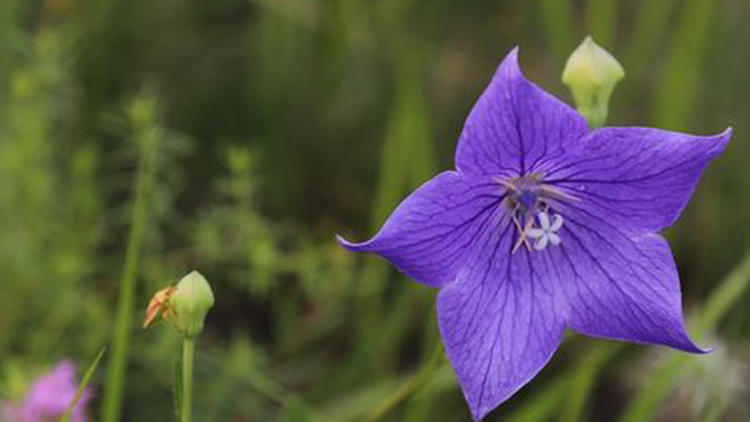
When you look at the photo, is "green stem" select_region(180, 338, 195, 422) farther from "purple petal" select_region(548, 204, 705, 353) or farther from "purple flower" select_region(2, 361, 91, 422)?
"purple flower" select_region(2, 361, 91, 422)

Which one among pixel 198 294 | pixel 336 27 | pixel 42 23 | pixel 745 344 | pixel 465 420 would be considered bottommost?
pixel 745 344

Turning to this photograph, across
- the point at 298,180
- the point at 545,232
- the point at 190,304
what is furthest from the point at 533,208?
the point at 298,180

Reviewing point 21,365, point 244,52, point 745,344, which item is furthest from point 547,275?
point 244,52

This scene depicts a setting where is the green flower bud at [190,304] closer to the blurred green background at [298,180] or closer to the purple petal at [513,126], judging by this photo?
the purple petal at [513,126]

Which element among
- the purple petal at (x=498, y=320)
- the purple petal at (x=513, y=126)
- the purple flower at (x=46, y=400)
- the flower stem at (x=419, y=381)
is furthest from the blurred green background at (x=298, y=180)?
the purple petal at (x=513, y=126)

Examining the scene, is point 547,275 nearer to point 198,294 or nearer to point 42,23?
point 198,294

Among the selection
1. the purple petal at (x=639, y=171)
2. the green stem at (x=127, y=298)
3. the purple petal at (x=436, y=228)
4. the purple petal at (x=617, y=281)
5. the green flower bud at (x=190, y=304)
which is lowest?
the purple petal at (x=617, y=281)

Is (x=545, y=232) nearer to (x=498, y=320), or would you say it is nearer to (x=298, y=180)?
(x=498, y=320)
